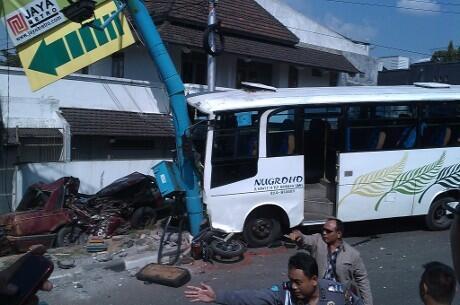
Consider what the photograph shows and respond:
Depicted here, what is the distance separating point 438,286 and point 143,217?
31.2 ft

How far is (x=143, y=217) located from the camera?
38.8 feet

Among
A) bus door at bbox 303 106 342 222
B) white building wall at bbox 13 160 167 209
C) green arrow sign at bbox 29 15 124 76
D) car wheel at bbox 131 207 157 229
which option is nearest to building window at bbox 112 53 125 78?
white building wall at bbox 13 160 167 209

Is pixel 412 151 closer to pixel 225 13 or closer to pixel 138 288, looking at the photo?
pixel 138 288

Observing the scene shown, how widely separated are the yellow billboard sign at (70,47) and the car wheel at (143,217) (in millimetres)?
3804

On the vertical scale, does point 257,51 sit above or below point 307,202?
above

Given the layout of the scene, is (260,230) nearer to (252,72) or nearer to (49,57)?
(49,57)

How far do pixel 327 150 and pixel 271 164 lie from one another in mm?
1918

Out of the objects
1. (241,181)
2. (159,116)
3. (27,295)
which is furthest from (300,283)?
(159,116)

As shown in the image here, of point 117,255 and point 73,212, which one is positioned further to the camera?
point 73,212

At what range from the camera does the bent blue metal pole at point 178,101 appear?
998cm

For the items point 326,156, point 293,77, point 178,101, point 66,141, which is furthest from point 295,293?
point 293,77

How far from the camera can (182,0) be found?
1956 centimetres

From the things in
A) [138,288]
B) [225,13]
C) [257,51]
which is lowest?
[138,288]

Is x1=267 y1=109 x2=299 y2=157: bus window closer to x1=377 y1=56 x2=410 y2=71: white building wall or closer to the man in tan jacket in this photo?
the man in tan jacket
